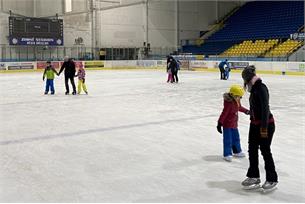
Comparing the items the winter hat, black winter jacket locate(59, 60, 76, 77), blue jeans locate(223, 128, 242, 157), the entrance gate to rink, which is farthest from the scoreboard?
the winter hat

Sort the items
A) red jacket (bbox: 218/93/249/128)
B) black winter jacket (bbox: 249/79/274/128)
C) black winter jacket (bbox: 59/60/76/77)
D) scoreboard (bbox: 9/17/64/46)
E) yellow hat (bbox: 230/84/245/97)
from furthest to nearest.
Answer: scoreboard (bbox: 9/17/64/46) < black winter jacket (bbox: 59/60/76/77) < red jacket (bbox: 218/93/249/128) < yellow hat (bbox: 230/84/245/97) < black winter jacket (bbox: 249/79/274/128)

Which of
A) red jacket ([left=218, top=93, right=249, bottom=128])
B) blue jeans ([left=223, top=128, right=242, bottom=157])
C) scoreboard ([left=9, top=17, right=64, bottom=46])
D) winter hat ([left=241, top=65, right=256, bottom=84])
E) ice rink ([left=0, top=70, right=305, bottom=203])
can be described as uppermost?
scoreboard ([left=9, top=17, right=64, bottom=46])

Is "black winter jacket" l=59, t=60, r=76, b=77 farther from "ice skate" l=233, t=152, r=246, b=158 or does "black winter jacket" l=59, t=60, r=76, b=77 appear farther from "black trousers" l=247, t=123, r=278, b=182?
"black trousers" l=247, t=123, r=278, b=182

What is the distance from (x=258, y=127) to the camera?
4602 millimetres

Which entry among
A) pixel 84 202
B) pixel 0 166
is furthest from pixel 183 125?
pixel 84 202

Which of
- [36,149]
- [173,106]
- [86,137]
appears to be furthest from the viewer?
[173,106]

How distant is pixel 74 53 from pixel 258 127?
114ft

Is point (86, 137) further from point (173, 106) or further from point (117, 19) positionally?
point (117, 19)

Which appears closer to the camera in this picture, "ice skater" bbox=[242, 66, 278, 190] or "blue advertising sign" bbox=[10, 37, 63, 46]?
"ice skater" bbox=[242, 66, 278, 190]

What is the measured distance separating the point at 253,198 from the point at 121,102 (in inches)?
362

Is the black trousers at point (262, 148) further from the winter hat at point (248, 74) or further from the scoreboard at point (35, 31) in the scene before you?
the scoreboard at point (35, 31)

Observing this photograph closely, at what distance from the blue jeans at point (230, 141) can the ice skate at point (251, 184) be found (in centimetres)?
130

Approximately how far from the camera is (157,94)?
15703 mm

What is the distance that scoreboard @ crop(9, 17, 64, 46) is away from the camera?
33.4 meters
